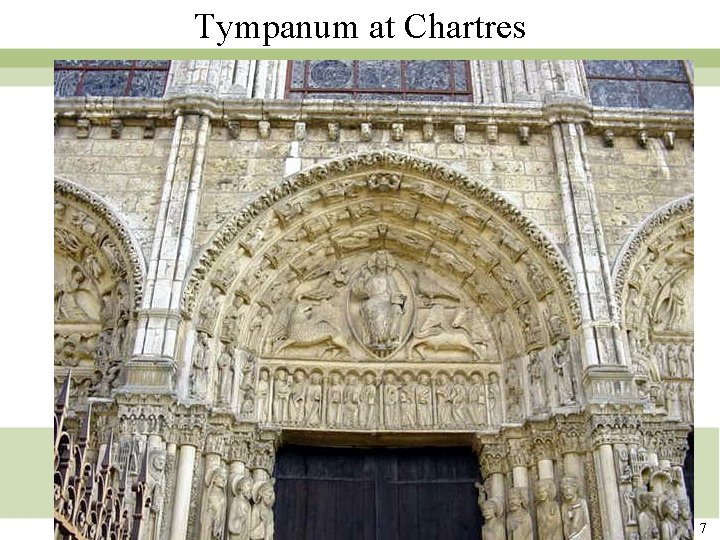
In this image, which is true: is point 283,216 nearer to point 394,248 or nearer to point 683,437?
point 394,248

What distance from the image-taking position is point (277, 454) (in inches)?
348

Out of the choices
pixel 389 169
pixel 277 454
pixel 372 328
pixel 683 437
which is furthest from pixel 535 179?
pixel 277 454

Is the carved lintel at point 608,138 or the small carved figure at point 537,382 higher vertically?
the carved lintel at point 608,138

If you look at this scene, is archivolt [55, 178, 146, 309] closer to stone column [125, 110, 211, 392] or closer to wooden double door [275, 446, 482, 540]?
stone column [125, 110, 211, 392]

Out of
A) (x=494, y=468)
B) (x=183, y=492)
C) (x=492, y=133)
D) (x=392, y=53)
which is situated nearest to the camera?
(x=392, y=53)

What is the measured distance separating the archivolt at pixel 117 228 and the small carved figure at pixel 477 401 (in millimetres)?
3859

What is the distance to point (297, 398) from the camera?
29.2ft

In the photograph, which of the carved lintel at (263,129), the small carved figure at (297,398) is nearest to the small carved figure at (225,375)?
the small carved figure at (297,398)

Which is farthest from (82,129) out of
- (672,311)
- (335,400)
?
(672,311)

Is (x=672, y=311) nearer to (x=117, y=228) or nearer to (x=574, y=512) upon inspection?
(x=574, y=512)

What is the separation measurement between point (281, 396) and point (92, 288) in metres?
2.59

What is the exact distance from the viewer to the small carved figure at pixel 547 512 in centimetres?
757

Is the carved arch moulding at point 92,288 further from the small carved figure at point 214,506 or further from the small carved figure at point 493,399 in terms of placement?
the small carved figure at point 493,399

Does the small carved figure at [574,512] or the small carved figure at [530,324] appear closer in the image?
the small carved figure at [574,512]
